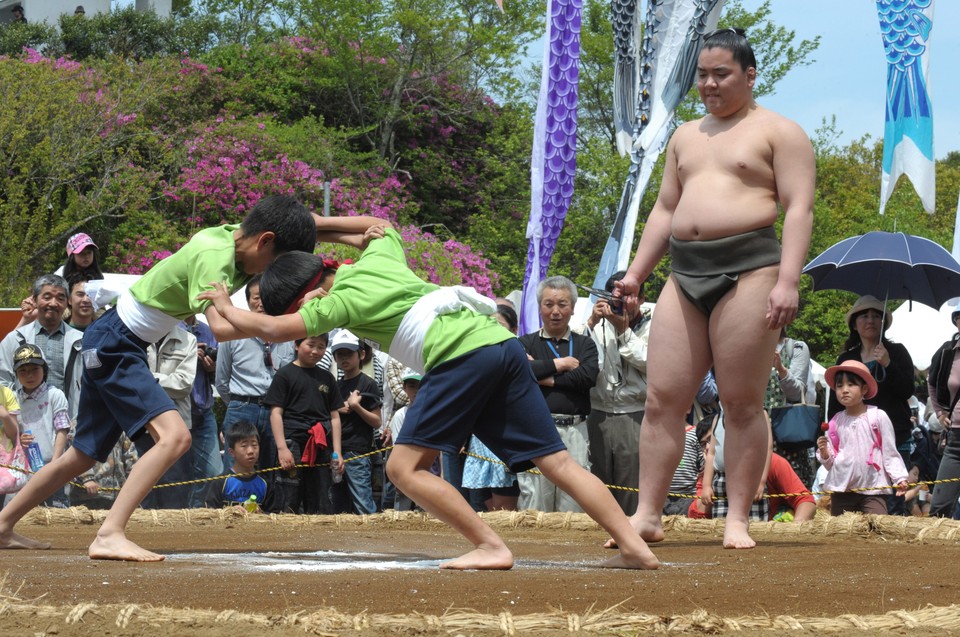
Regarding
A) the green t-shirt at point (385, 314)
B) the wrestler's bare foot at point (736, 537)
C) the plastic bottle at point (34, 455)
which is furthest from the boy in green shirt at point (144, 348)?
the plastic bottle at point (34, 455)

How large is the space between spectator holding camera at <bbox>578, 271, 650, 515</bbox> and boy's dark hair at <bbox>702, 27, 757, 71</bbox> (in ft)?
7.96

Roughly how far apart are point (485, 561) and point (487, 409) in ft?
1.73

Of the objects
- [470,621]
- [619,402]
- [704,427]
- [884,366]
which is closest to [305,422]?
[619,402]

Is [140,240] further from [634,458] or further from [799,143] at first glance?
[799,143]

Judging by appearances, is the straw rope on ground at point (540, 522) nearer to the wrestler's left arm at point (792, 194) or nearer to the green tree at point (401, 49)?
the wrestler's left arm at point (792, 194)

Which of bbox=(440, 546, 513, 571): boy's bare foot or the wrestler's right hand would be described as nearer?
bbox=(440, 546, 513, 571): boy's bare foot

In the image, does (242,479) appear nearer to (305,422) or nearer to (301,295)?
(305,422)

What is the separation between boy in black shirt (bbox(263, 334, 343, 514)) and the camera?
8.13 metres

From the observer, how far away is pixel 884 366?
784 cm

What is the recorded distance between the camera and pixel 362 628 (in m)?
2.69

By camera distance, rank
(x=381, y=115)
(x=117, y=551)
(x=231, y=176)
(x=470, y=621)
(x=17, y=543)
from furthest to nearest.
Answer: (x=381, y=115), (x=231, y=176), (x=17, y=543), (x=117, y=551), (x=470, y=621)

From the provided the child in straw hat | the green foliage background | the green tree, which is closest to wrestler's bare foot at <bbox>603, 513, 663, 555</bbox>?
the child in straw hat

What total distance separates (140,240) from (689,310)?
69.1ft

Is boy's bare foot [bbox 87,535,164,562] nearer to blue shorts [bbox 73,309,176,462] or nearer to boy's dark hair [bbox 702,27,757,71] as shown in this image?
blue shorts [bbox 73,309,176,462]
